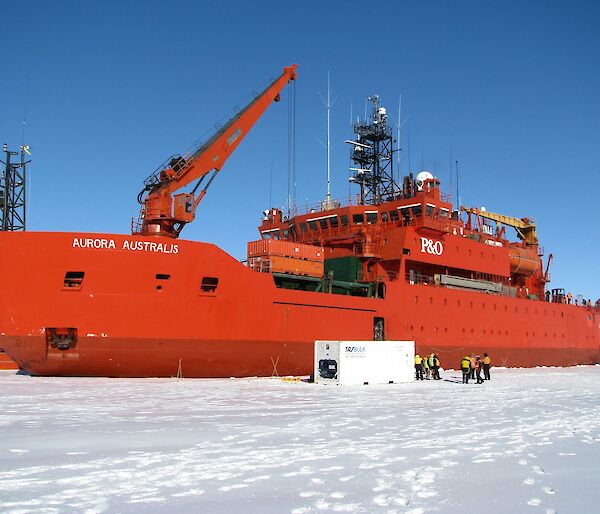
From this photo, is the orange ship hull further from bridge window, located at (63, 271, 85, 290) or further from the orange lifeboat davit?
the orange lifeboat davit

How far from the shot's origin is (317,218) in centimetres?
3266

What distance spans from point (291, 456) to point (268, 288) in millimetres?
15296

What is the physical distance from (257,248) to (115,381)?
28.1ft

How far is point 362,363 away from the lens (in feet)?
67.7

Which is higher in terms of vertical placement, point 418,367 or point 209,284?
point 209,284

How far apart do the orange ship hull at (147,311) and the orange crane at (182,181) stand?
11.2ft

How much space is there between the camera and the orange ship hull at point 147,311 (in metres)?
19.2

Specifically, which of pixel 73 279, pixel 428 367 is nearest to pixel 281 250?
pixel 428 367

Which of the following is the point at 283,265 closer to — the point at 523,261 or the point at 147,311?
the point at 147,311

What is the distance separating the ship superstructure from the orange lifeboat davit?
0.68ft

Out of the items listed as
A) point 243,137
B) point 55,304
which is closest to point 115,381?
point 55,304

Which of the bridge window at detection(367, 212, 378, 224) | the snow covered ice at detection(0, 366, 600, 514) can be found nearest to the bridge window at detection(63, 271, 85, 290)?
the snow covered ice at detection(0, 366, 600, 514)

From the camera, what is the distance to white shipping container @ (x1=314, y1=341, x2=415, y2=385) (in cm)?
2002

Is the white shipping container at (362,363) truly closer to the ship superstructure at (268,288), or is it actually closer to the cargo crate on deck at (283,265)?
the ship superstructure at (268,288)
